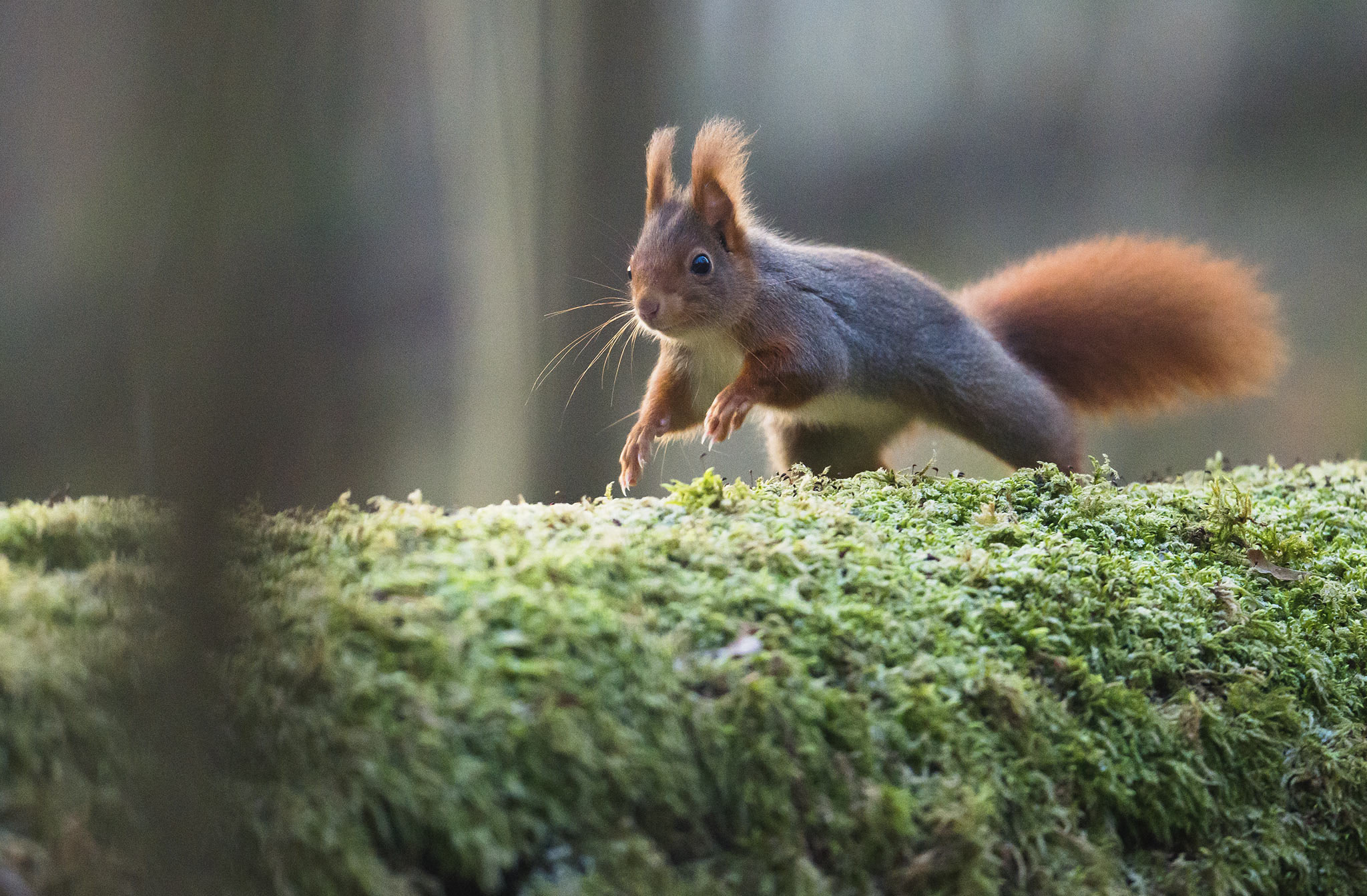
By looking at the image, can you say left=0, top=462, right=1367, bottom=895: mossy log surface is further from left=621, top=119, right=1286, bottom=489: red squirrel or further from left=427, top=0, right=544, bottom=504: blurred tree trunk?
left=427, top=0, right=544, bottom=504: blurred tree trunk

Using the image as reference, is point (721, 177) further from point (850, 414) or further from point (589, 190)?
point (589, 190)

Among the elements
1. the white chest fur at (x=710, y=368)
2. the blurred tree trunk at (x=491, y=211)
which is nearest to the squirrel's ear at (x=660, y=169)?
the white chest fur at (x=710, y=368)

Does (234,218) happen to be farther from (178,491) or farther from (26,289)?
(26,289)

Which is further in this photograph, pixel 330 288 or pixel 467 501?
pixel 467 501

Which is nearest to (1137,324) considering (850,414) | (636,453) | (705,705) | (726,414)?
(850,414)

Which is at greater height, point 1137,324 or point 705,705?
point 1137,324

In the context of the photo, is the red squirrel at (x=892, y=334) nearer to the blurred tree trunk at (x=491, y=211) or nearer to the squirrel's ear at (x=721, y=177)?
the squirrel's ear at (x=721, y=177)

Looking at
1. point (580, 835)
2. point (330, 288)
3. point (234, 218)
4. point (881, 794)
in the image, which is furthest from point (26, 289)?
point (881, 794)
